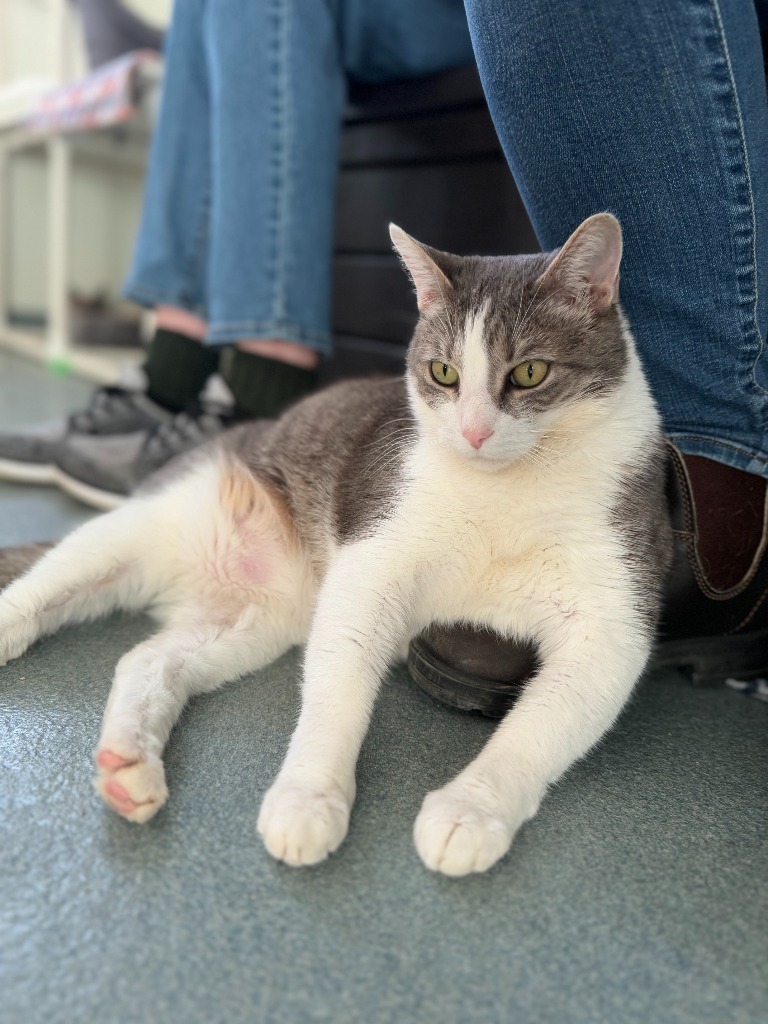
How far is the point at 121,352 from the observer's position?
16.1 feet

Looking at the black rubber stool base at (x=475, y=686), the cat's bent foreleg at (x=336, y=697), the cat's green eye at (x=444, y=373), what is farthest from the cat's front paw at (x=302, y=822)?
the cat's green eye at (x=444, y=373)

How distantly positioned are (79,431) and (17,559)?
918 millimetres

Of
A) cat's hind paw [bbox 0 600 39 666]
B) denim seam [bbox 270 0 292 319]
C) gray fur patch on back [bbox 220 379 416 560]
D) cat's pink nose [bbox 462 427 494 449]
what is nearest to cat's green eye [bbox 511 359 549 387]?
cat's pink nose [bbox 462 427 494 449]

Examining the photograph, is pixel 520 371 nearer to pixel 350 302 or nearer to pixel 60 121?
pixel 350 302

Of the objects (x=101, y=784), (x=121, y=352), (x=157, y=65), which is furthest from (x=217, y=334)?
(x=121, y=352)

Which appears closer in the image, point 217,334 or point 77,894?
point 77,894

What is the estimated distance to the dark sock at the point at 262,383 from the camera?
6.50ft

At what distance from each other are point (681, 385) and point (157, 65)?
331 centimetres

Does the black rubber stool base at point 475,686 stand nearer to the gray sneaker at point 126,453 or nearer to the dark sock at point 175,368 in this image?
the gray sneaker at point 126,453

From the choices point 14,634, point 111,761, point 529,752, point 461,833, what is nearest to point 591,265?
point 529,752

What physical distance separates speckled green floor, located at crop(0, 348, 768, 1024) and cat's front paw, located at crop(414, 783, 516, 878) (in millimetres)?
24

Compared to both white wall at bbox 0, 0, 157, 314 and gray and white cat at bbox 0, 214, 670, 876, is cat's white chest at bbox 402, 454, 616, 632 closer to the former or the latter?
gray and white cat at bbox 0, 214, 670, 876

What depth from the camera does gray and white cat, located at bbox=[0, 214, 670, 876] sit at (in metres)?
0.96

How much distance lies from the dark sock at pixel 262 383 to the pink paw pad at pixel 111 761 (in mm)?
1233
